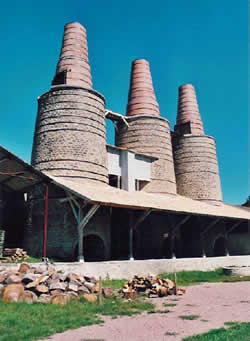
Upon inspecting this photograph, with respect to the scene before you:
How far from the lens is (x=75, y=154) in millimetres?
16578

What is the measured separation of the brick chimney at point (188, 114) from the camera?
27.9 meters

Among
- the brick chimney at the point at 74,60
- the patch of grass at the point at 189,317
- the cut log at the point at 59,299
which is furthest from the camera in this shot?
the brick chimney at the point at 74,60

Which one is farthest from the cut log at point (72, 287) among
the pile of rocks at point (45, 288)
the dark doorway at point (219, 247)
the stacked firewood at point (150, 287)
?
the dark doorway at point (219, 247)

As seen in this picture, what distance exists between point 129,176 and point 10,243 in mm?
8282

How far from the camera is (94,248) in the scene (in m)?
15.1

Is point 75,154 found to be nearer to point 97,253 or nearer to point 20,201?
point 20,201

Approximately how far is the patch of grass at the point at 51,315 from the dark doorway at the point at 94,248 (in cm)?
710

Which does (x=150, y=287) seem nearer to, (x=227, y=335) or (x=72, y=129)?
(x=227, y=335)

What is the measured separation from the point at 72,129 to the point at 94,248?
6.39 meters

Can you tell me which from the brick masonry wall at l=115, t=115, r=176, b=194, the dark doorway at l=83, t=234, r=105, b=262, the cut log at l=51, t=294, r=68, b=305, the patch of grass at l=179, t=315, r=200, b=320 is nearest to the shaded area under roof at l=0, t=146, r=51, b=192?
the dark doorway at l=83, t=234, r=105, b=262

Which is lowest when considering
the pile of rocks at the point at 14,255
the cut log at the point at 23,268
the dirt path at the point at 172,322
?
the dirt path at the point at 172,322

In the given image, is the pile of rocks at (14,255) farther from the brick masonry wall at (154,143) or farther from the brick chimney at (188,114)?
the brick chimney at (188,114)

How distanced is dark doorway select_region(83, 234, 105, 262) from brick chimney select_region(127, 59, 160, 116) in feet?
39.2

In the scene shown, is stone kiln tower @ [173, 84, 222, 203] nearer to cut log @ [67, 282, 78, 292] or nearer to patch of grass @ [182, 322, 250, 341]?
cut log @ [67, 282, 78, 292]
